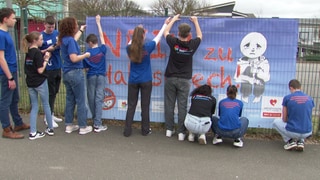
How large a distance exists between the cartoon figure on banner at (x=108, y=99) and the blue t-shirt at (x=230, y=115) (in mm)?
2112

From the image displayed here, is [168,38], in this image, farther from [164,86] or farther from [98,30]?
[98,30]

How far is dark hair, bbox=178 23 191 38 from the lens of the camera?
489cm

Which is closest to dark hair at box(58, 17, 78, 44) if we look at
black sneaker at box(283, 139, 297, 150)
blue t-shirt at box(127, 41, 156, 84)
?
blue t-shirt at box(127, 41, 156, 84)

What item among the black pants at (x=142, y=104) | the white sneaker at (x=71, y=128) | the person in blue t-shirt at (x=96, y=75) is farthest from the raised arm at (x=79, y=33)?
the white sneaker at (x=71, y=128)

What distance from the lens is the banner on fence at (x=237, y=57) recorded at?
17.1ft

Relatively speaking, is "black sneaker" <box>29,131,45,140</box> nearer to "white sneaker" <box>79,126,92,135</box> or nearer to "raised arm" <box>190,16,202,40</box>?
"white sneaker" <box>79,126,92,135</box>

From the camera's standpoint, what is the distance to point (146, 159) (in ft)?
14.4

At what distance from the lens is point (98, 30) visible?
18.6 ft

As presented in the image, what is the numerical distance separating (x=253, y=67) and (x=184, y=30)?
1.40 m

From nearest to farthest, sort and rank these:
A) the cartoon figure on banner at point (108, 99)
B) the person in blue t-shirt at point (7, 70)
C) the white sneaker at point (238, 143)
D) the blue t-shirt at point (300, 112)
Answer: the blue t-shirt at point (300, 112), the person in blue t-shirt at point (7, 70), the white sneaker at point (238, 143), the cartoon figure on banner at point (108, 99)

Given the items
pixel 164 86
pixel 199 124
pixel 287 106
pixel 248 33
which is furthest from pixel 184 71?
pixel 287 106

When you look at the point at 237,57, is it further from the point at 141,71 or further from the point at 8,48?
the point at 8,48

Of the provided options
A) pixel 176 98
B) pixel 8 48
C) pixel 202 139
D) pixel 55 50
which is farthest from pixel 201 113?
pixel 8 48

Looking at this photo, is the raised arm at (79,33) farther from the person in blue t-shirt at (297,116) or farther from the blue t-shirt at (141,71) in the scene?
the person in blue t-shirt at (297,116)
